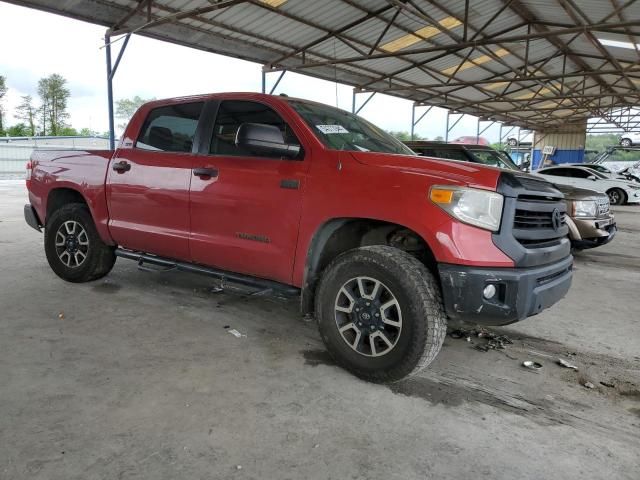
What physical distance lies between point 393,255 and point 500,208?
0.67 m

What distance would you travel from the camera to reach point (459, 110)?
26.2 metres

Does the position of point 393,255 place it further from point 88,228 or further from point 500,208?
point 88,228

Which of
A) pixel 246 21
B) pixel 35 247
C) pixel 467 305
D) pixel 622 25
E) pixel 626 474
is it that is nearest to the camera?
pixel 626 474

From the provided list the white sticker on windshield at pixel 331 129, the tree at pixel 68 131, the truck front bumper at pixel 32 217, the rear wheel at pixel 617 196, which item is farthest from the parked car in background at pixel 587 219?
the tree at pixel 68 131

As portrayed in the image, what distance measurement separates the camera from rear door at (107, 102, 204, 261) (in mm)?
3850

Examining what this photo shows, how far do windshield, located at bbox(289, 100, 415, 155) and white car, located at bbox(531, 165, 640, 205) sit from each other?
10299 millimetres

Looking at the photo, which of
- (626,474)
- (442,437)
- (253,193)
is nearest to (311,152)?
(253,193)

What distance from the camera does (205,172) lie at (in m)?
3.64

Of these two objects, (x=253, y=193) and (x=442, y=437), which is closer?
(x=442, y=437)

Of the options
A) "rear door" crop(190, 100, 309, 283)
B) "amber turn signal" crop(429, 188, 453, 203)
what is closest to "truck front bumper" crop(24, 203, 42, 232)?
"rear door" crop(190, 100, 309, 283)

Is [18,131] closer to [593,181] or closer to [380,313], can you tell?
[593,181]

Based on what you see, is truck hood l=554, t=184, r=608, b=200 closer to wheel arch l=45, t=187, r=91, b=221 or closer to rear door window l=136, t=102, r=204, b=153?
rear door window l=136, t=102, r=204, b=153

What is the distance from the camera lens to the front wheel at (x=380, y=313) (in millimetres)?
2689

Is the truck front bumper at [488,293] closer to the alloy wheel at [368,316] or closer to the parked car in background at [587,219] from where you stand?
the alloy wheel at [368,316]
